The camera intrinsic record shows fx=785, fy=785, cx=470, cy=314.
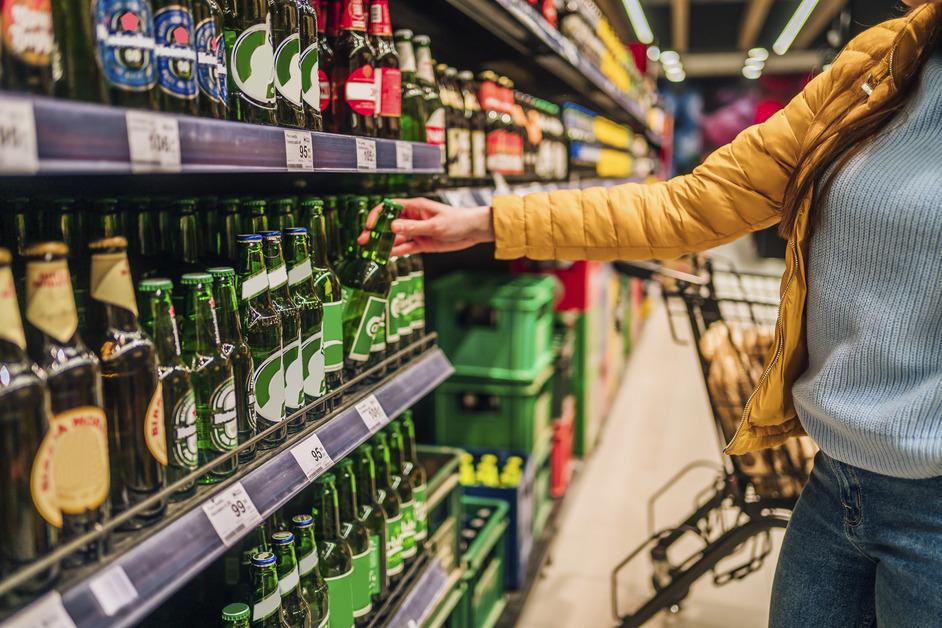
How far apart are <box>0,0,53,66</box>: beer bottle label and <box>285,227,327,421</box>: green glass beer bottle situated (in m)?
0.59

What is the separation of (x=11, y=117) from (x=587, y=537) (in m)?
3.17

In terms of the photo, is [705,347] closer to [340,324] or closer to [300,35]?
[340,324]

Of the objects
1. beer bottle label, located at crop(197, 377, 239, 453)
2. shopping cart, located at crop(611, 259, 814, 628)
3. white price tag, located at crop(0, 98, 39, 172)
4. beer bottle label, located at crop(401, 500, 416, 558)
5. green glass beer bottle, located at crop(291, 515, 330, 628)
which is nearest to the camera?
white price tag, located at crop(0, 98, 39, 172)

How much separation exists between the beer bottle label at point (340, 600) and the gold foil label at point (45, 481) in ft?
2.46

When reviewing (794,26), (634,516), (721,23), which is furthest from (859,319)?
(721,23)

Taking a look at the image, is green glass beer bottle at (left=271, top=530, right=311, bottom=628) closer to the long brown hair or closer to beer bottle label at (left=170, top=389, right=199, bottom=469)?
beer bottle label at (left=170, top=389, right=199, bottom=469)

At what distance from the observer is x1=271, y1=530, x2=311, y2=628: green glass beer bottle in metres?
1.32

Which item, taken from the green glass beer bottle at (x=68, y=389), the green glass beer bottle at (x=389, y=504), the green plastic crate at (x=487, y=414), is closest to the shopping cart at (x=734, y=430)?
the green plastic crate at (x=487, y=414)

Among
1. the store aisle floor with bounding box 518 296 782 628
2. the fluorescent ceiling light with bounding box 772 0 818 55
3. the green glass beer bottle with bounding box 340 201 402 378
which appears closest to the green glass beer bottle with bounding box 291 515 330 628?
the green glass beer bottle with bounding box 340 201 402 378

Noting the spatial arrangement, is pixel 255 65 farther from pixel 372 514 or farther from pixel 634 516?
pixel 634 516

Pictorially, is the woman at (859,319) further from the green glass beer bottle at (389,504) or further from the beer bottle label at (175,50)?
the beer bottle label at (175,50)

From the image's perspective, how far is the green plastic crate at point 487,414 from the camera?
295 centimetres

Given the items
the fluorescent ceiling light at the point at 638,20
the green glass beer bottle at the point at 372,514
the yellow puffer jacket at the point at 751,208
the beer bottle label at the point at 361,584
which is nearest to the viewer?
the yellow puffer jacket at the point at 751,208

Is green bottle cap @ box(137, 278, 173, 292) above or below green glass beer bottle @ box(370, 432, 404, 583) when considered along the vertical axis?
above
